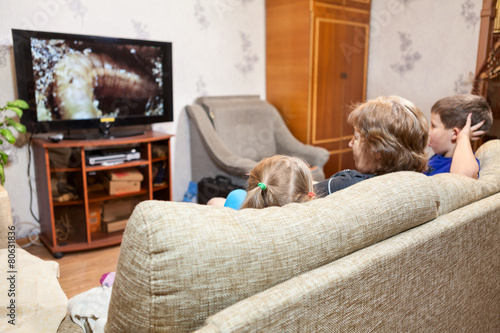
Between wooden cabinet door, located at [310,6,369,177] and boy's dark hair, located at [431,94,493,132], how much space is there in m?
1.91

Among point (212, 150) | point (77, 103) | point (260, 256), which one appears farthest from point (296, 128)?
point (260, 256)

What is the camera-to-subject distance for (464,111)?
1.61 meters

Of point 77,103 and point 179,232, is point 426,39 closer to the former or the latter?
point 77,103

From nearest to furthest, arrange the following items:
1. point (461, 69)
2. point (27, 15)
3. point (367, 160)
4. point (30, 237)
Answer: point (367, 160)
point (27, 15)
point (30, 237)
point (461, 69)

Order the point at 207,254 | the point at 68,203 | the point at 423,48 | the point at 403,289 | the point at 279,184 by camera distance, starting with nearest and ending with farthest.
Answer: the point at 207,254
the point at 403,289
the point at 279,184
the point at 68,203
the point at 423,48

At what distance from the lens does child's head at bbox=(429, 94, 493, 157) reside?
161 cm

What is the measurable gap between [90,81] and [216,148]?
101 centimetres

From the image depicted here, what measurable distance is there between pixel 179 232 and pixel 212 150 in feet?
7.99

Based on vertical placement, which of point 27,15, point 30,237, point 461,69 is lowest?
point 30,237

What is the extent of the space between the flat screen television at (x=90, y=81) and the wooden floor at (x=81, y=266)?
2.54 feet

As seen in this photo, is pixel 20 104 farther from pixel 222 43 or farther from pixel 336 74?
pixel 336 74

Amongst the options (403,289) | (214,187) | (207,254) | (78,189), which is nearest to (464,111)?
(403,289)

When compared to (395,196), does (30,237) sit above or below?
below

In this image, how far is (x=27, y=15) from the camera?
248cm
